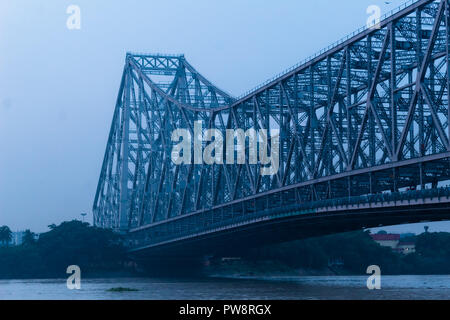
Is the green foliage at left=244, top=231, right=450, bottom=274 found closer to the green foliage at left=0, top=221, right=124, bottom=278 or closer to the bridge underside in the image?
the bridge underside

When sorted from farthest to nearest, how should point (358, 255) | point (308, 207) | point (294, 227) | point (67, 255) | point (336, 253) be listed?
point (358, 255)
point (336, 253)
point (67, 255)
point (294, 227)
point (308, 207)

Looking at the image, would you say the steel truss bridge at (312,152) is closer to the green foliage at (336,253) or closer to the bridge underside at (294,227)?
the bridge underside at (294,227)

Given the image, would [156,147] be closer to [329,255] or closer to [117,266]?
[117,266]

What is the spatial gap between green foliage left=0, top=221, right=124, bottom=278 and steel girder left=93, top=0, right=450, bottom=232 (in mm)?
6386

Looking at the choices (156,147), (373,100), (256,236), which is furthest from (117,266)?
(373,100)

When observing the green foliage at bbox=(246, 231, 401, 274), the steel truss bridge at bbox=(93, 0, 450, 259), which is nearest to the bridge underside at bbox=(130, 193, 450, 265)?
the steel truss bridge at bbox=(93, 0, 450, 259)

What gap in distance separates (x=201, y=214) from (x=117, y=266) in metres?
32.8

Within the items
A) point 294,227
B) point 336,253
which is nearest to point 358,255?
point 336,253

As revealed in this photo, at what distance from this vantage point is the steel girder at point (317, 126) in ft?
232

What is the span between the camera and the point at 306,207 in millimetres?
82688

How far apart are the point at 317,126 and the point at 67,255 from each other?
7054cm

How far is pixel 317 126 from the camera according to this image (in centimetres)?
9200

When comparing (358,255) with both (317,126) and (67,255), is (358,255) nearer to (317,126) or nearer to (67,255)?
(67,255)

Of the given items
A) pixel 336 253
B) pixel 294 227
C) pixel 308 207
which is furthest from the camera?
pixel 336 253
